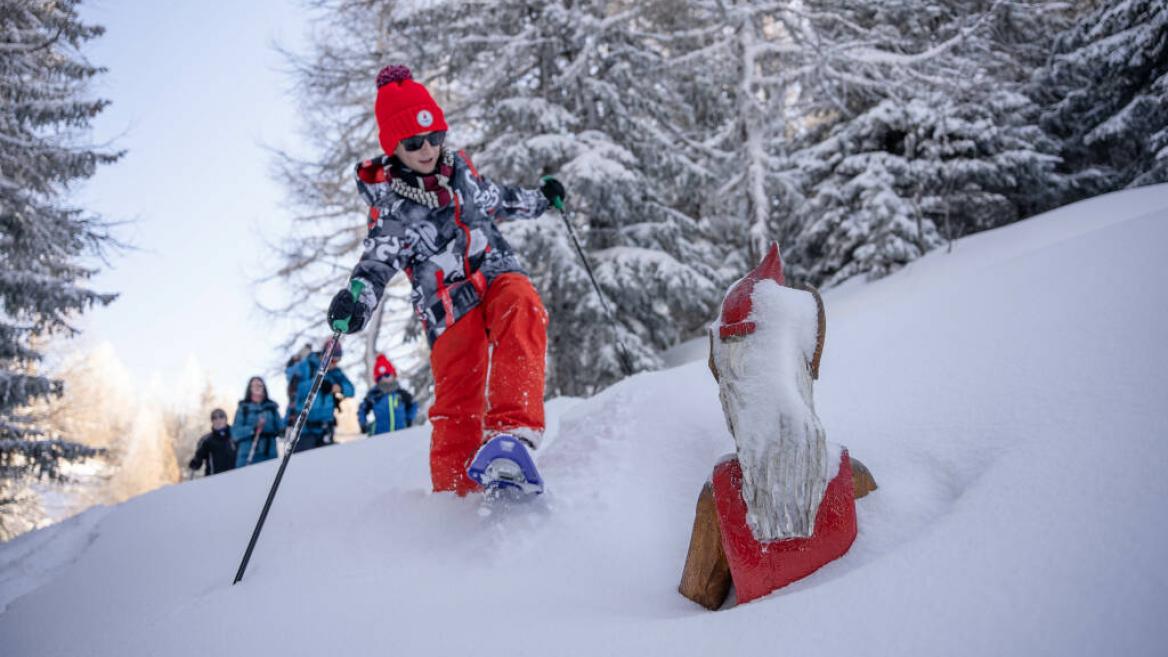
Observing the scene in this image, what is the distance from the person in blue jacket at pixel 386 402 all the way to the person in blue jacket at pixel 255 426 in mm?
1031

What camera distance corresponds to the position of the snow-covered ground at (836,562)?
3.17ft

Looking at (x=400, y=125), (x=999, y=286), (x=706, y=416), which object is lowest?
(x=706, y=416)

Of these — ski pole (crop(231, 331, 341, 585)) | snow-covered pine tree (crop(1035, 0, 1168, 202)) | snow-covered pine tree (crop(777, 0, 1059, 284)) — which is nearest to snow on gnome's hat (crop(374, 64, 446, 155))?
ski pole (crop(231, 331, 341, 585))

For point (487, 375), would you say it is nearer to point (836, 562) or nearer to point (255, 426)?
point (836, 562)

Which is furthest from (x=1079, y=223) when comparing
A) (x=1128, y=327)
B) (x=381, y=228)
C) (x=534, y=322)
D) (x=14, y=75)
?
(x=14, y=75)

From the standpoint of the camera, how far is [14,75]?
7879 millimetres

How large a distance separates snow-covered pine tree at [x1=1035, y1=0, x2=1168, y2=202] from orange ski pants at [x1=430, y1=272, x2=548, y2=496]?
933 cm

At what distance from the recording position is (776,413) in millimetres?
1252

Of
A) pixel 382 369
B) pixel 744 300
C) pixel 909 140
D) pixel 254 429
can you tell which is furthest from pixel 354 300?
pixel 909 140

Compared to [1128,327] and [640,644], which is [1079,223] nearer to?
[1128,327]

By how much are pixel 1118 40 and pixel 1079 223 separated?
4.83 metres

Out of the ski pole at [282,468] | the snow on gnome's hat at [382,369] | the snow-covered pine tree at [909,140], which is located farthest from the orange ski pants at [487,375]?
the snow-covered pine tree at [909,140]

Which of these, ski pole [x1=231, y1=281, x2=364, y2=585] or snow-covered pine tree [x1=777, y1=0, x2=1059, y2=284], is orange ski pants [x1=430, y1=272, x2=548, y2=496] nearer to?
ski pole [x1=231, y1=281, x2=364, y2=585]

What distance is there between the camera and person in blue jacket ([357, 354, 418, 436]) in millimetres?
6922
